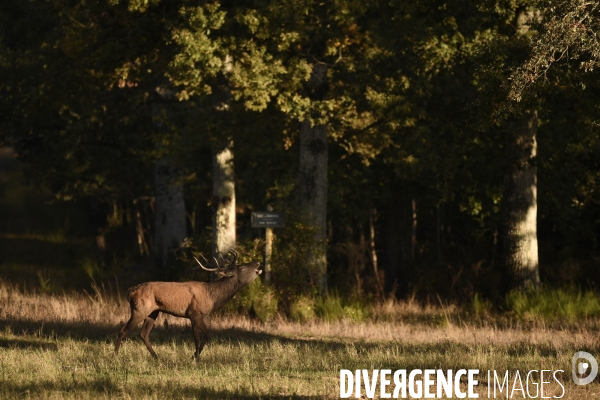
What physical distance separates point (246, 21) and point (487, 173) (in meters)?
10.9

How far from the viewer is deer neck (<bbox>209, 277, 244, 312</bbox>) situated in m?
17.7

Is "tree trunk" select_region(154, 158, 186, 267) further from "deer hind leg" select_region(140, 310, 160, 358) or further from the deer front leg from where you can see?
the deer front leg

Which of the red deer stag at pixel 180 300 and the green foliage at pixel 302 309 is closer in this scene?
the red deer stag at pixel 180 300

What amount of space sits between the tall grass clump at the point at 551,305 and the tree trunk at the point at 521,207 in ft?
2.04

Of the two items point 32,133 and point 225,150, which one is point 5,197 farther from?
point 225,150

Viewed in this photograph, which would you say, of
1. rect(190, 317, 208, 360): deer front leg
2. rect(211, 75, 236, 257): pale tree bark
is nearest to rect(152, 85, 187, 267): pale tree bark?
rect(211, 75, 236, 257): pale tree bark

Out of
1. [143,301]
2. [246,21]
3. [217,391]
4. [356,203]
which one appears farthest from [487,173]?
[217,391]

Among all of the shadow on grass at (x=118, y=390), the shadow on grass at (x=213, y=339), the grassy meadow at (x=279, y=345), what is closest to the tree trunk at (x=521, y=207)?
the grassy meadow at (x=279, y=345)

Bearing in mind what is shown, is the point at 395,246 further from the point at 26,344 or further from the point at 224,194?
the point at 26,344

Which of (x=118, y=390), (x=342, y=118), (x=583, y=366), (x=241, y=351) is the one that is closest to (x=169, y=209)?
(x=342, y=118)

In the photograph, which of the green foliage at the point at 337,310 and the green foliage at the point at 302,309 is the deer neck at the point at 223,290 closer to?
the green foliage at the point at 302,309

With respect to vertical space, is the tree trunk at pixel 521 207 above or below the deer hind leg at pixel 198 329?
above

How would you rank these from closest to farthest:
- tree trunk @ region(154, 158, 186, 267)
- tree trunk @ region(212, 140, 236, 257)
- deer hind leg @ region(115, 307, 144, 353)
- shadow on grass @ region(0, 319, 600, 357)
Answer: deer hind leg @ region(115, 307, 144, 353), shadow on grass @ region(0, 319, 600, 357), tree trunk @ region(212, 140, 236, 257), tree trunk @ region(154, 158, 186, 267)

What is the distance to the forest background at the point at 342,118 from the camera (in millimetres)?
24891
